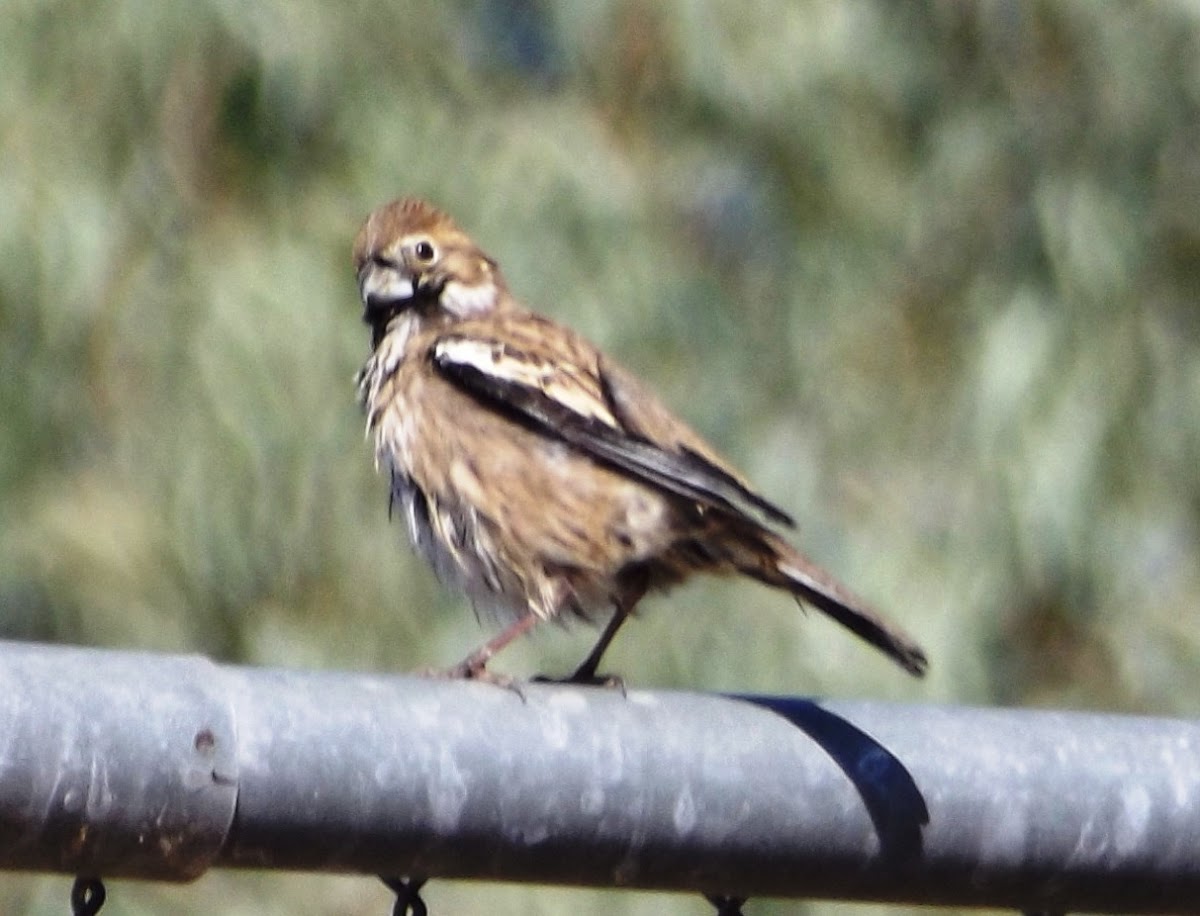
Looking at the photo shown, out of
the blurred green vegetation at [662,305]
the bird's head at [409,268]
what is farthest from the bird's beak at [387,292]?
the blurred green vegetation at [662,305]

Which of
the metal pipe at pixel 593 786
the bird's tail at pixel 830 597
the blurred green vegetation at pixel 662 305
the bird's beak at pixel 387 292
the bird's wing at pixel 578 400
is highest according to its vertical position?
the blurred green vegetation at pixel 662 305

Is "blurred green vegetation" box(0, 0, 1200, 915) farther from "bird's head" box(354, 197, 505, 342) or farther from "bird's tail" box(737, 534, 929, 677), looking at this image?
"bird's tail" box(737, 534, 929, 677)

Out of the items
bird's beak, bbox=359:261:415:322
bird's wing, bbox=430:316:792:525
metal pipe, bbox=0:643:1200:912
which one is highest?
bird's beak, bbox=359:261:415:322

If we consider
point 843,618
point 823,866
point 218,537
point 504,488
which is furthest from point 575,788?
point 218,537

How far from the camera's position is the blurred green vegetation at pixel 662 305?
6324 millimetres

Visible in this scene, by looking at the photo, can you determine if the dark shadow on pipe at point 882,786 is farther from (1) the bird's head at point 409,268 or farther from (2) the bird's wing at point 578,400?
(1) the bird's head at point 409,268

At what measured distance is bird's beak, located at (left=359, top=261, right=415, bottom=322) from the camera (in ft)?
16.5

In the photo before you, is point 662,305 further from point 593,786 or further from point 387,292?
point 593,786

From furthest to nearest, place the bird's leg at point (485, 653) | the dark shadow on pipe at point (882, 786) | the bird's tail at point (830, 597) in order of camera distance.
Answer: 1. the bird's leg at point (485, 653)
2. the bird's tail at point (830, 597)
3. the dark shadow on pipe at point (882, 786)

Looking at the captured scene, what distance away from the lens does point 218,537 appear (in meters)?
6.25

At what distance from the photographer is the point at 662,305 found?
6.67m

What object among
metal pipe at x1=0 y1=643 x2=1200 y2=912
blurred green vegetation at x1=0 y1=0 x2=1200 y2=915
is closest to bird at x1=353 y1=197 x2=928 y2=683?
blurred green vegetation at x1=0 y1=0 x2=1200 y2=915

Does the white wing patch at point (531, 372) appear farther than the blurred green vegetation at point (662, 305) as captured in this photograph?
No

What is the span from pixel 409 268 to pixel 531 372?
1.75ft
